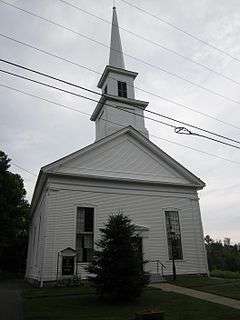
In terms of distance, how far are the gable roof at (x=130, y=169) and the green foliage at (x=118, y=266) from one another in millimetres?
8420

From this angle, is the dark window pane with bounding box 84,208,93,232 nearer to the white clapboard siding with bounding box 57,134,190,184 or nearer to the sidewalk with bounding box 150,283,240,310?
the white clapboard siding with bounding box 57,134,190,184

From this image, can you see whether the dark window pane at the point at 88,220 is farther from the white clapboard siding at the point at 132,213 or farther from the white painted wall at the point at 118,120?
the white painted wall at the point at 118,120

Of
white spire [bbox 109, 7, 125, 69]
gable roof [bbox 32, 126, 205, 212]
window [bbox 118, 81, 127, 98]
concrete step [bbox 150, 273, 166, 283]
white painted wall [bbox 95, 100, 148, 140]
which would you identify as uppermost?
white spire [bbox 109, 7, 125, 69]

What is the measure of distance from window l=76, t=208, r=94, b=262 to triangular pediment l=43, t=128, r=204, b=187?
7.90ft

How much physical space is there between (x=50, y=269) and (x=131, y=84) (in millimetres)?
17356

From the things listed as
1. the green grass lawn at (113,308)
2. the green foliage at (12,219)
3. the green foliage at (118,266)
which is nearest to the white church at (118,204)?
the green grass lawn at (113,308)

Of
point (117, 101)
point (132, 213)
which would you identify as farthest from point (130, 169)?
point (117, 101)

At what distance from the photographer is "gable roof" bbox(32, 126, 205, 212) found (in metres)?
21.1

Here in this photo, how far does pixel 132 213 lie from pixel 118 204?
1.08 m

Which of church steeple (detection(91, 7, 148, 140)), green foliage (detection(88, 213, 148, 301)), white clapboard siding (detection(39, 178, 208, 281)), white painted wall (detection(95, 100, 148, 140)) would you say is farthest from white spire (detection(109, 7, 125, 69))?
green foliage (detection(88, 213, 148, 301))

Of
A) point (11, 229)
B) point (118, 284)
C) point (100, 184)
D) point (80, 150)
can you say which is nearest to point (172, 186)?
point (100, 184)

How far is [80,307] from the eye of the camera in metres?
11.5

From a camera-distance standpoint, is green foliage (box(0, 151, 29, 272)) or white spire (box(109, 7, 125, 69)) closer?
white spire (box(109, 7, 125, 69))

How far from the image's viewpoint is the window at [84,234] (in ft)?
66.4
